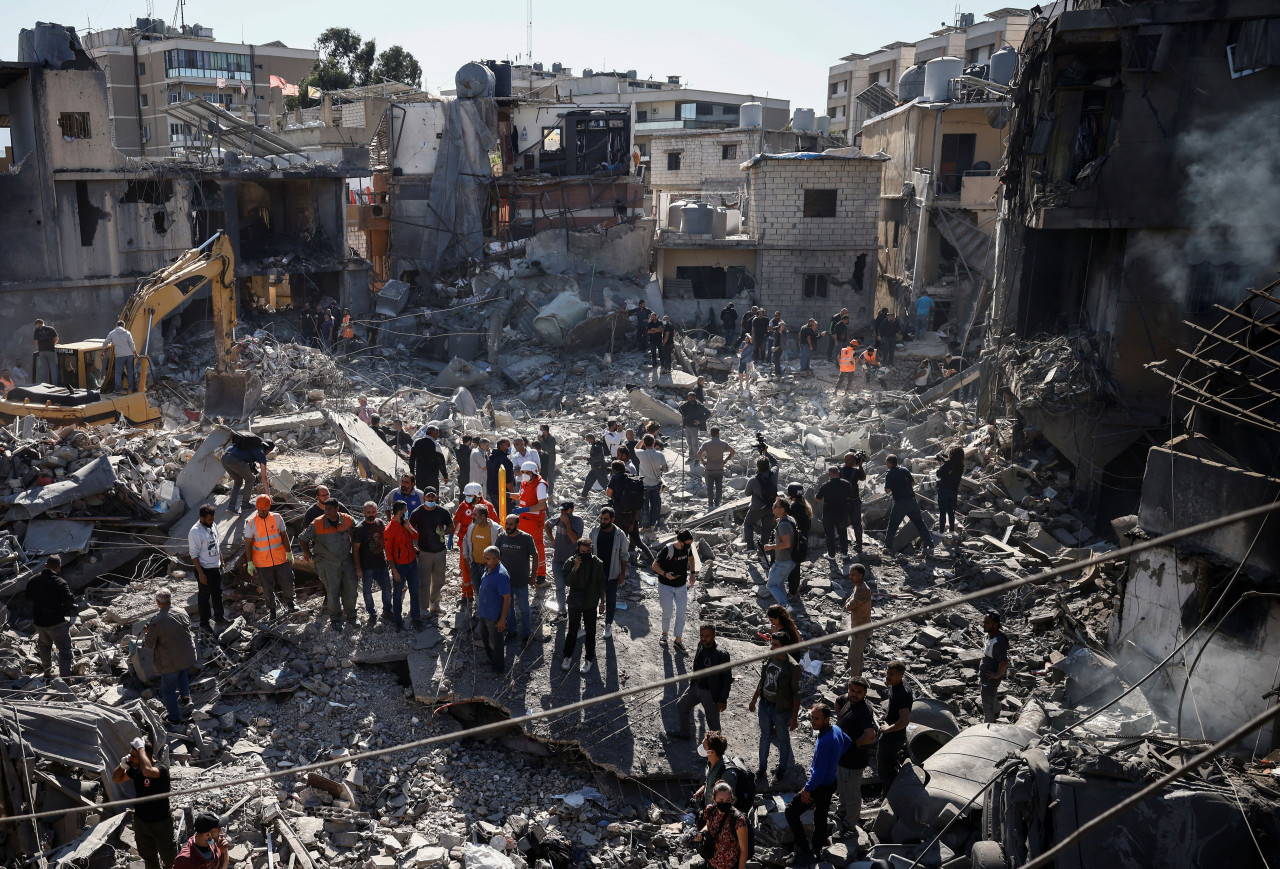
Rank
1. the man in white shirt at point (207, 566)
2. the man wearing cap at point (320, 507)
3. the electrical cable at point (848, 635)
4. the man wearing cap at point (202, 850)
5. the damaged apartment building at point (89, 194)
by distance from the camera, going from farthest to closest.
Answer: the damaged apartment building at point (89, 194)
the man wearing cap at point (320, 507)
the man in white shirt at point (207, 566)
the man wearing cap at point (202, 850)
the electrical cable at point (848, 635)

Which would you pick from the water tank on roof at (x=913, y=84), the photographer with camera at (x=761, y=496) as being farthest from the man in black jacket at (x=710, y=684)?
the water tank on roof at (x=913, y=84)

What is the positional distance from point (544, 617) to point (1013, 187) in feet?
39.2

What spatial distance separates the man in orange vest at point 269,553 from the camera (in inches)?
409

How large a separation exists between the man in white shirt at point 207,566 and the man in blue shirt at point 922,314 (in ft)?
63.7

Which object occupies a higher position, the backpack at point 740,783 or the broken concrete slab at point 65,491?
the broken concrete slab at point 65,491

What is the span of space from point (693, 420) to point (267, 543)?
7879 millimetres

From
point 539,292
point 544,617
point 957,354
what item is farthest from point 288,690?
point 539,292

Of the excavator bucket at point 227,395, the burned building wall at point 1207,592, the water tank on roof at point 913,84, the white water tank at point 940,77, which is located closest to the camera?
the burned building wall at point 1207,592

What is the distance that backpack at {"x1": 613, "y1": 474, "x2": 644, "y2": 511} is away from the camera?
38.0 ft

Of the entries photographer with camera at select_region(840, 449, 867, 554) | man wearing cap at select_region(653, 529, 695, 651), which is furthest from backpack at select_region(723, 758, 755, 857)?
photographer with camera at select_region(840, 449, 867, 554)

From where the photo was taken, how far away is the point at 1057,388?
46.8 ft

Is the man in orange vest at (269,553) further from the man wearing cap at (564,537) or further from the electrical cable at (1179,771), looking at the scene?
the electrical cable at (1179,771)

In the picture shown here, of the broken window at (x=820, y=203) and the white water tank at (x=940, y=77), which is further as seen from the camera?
the broken window at (x=820, y=203)

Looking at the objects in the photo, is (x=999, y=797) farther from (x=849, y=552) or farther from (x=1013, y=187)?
(x=1013, y=187)
